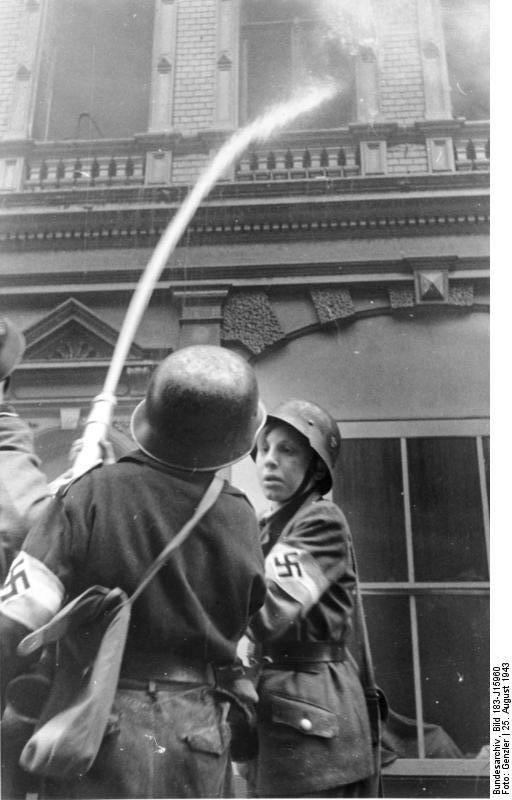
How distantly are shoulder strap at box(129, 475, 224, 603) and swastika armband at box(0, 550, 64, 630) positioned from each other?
147mm

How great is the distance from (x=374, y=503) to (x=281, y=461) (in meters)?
0.75

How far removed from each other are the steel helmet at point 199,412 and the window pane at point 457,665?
1268mm

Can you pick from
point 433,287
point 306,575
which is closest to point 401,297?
point 433,287

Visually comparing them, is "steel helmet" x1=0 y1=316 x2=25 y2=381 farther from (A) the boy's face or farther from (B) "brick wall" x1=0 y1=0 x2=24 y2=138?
(B) "brick wall" x1=0 y1=0 x2=24 y2=138

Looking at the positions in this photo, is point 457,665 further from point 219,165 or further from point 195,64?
point 195,64

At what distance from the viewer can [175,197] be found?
3049 mm

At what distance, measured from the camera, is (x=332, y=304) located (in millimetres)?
3031

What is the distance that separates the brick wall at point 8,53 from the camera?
124 inches

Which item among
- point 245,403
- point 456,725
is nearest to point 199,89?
point 245,403

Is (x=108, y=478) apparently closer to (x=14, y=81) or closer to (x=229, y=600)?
(x=229, y=600)

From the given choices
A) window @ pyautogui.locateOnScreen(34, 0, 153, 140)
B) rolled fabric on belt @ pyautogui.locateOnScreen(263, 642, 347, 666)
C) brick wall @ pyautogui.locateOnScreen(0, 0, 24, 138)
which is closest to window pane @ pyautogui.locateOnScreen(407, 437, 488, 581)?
rolled fabric on belt @ pyautogui.locateOnScreen(263, 642, 347, 666)

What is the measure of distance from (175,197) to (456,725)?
2.21 metres

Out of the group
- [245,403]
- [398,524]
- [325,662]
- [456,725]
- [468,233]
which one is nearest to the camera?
[245,403]

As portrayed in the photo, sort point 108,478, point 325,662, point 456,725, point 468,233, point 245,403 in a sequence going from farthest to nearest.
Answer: point 468,233 < point 456,725 < point 325,662 < point 245,403 < point 108,478
